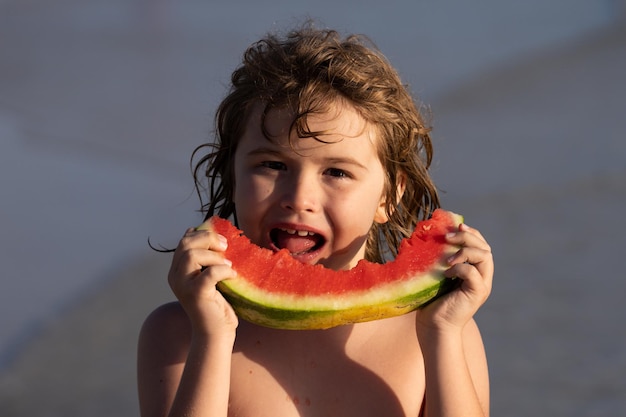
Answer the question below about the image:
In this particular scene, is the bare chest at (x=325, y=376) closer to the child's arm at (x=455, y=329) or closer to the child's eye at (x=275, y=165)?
the child's arm at (x=455, y=329)

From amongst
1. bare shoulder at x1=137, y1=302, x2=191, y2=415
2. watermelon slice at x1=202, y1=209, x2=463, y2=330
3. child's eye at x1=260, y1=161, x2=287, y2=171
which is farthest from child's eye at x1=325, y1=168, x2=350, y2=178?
bare shoulder at x1=137, y1=302, x2=191, y2=415

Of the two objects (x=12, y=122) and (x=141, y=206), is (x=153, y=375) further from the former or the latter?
(x=12, y=122)

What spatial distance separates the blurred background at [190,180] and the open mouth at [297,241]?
2365 millimetres

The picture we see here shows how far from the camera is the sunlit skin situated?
254cm

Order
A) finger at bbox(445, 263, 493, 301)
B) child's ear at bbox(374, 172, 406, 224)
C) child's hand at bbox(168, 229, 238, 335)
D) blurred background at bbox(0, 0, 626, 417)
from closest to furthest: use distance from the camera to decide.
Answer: child's hand at bbox(168, 229, 238, 335)
finger at bbox(445, 263, 493, 301)
child's ear at bbox(374, 172, 406, 224)
blurred background at bbox(0, 0, 626, 417)

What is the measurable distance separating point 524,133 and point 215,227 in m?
6.39

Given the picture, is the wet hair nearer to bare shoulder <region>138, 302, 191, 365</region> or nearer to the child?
the child

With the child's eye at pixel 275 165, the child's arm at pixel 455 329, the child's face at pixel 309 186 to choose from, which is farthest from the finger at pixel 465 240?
the child's eye at pixel 275 165

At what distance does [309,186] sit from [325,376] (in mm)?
613

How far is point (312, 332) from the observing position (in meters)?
2.98

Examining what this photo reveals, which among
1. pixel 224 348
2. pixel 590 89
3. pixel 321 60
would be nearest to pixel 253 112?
pixel 321 60

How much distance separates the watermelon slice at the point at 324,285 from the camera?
2.57 metres

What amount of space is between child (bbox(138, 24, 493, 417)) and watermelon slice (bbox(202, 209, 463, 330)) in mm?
54

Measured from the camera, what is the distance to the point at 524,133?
8.62 metres
